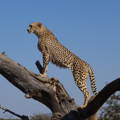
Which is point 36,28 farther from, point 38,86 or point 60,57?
point 38,86

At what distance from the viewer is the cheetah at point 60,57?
8.05 meters

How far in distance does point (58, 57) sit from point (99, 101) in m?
3.18

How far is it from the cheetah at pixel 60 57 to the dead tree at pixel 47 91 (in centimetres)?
153

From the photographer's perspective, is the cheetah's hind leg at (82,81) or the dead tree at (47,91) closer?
the dead tree at (47,91)

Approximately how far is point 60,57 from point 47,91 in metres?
2.75

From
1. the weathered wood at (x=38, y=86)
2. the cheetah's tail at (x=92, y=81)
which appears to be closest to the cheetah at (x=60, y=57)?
the cheetah's tail at (x=92, y=81)

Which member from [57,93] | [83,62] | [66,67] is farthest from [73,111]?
[83,62]

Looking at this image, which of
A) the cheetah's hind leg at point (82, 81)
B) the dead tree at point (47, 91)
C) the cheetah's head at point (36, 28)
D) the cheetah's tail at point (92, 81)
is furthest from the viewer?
the cheetah's head at point (36, 28)

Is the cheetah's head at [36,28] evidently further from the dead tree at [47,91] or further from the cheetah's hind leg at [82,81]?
the dead tree at [47,91]

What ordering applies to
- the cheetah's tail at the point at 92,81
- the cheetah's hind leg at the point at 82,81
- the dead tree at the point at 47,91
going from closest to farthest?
1. the dead tree at the point at 47,91
2. the cheetah's hind leg at the point at 82,81
3. the cheetah's tail at the point at 92,81

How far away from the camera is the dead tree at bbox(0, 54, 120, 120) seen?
5.53m

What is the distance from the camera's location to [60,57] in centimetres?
843

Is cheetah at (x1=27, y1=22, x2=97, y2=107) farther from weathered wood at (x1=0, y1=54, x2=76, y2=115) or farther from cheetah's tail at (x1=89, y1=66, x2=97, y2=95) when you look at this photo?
weathered wood at (x1=0, y1=54, x2=76, y2=115)

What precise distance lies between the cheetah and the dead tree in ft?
5.03
